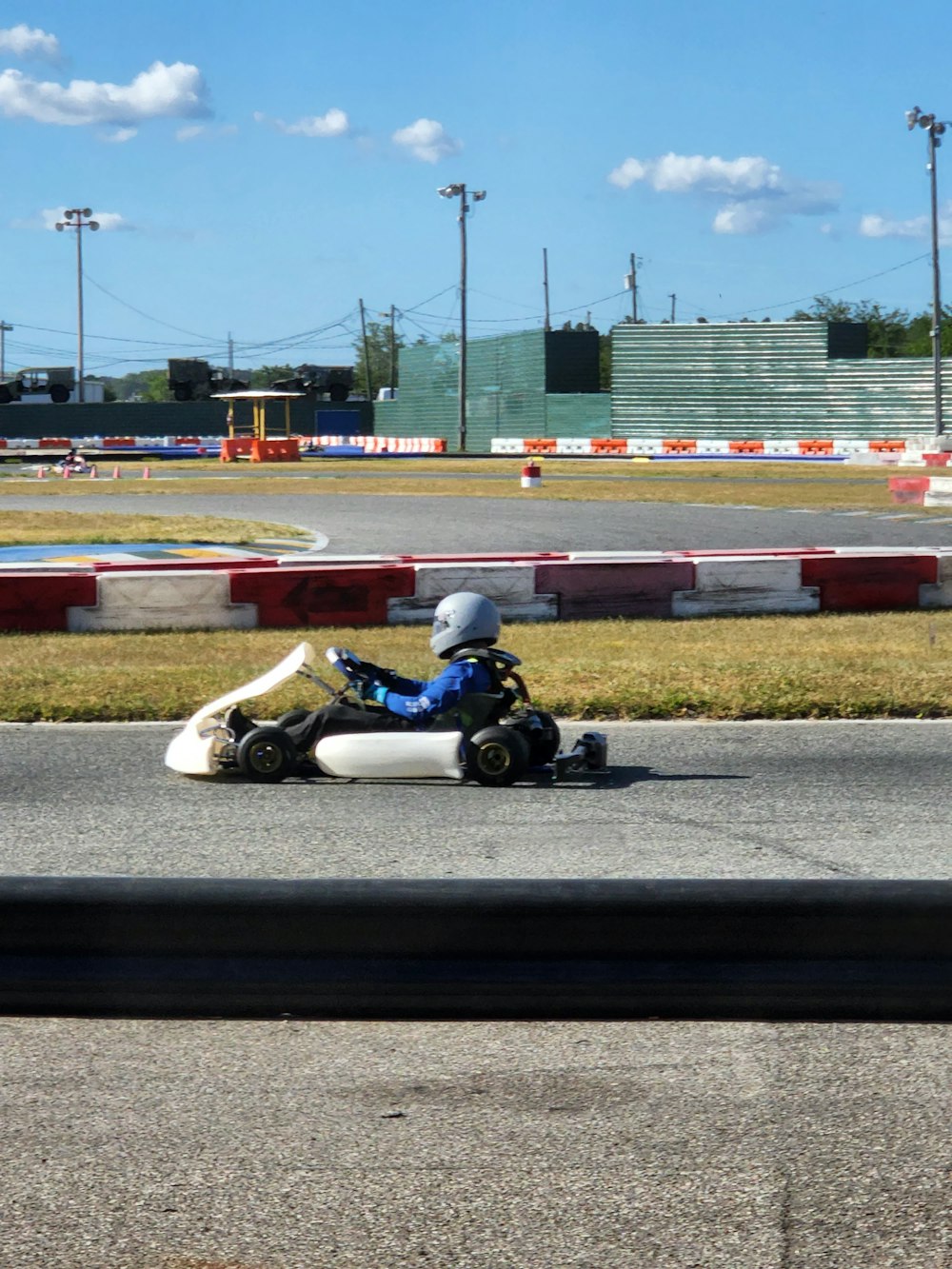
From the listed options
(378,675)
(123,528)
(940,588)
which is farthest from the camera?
(123,528)

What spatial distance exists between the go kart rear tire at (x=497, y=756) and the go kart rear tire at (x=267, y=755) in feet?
2.51

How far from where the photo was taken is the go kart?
23.3 ft

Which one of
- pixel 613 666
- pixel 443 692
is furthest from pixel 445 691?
pixel 613 666

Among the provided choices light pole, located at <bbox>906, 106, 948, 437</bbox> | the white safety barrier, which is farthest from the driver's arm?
light pole, located at <bbox>906, 106, 948, 437</bbox>

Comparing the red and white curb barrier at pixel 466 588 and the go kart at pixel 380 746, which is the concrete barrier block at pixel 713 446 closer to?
the red and white curb barrier at pixel 466 588

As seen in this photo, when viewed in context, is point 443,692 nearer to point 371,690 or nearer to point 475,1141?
point 371,690

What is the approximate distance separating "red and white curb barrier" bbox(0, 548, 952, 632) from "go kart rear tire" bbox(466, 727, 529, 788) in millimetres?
5707

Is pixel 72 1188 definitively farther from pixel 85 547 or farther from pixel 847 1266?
pixel 85 547

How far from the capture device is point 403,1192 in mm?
3283

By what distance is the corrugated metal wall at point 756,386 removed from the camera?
2212 inches

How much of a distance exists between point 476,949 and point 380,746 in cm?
333

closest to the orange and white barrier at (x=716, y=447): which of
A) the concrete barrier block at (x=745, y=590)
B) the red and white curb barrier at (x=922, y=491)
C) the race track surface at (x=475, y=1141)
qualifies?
the red and white curb barrier at (x=922, y=491)

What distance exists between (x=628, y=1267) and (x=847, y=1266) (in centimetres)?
38

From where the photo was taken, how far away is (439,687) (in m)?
7.16
